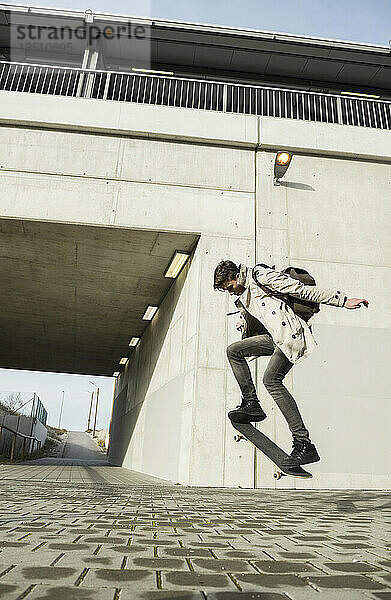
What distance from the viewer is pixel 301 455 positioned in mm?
4062

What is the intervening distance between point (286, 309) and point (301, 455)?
4.33 ft

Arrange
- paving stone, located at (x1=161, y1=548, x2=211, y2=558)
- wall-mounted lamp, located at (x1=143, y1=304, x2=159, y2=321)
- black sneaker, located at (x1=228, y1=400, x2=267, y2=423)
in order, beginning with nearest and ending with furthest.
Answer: paving stone, located at (x1=161, y1=548, x2=211, y2=558), black sneaker, located at (x1=228, y1=400, x2=267, y2=423), wall-mounted lamp, located at (x1=143, y1=304, x2=159, y2=321)

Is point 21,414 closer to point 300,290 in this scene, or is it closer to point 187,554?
point 300,290

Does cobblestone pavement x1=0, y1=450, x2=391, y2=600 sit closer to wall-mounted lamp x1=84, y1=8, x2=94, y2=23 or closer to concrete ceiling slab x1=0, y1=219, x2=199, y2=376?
concrete ceiling slab x1=0, y1=219, x2=199, y2=376

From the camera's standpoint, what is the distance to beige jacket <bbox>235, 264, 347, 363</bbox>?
13.4 feet

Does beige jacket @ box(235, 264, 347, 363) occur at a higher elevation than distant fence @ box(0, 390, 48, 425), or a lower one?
lower

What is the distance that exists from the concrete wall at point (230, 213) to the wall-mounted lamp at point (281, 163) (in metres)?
0.34

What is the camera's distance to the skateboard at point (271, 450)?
13.2 ft

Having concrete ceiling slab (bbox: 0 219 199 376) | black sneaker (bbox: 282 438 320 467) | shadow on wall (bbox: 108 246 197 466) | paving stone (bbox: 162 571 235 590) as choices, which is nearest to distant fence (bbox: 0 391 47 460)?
concrete ceiling slab (bbox: 0 219 199 376)

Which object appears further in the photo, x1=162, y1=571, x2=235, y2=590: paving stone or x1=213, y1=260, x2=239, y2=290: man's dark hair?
x1=213, y1=260, x2=239, y2=290: man's dark hair

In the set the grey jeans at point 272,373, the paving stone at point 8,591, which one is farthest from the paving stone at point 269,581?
the grey jeans at point 272,373

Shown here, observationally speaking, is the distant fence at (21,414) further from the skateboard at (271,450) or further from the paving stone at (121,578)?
the paving stone at (121,578)

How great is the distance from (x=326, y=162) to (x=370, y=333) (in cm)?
377

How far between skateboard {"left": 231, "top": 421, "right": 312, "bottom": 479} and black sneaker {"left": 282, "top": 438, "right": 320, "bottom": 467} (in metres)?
0.05
